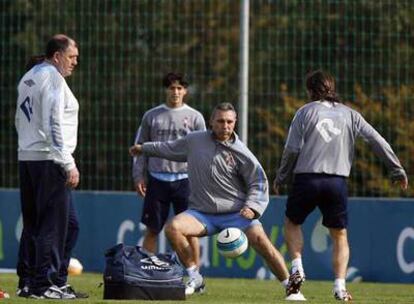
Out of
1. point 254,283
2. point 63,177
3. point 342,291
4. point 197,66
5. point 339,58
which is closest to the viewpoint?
point 63,177

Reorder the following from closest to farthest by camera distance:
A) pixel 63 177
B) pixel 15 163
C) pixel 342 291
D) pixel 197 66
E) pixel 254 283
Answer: pixel 63 177 → pixel 342 291 → pixel 254 283 → pixel 15 163 → pixel 197 66

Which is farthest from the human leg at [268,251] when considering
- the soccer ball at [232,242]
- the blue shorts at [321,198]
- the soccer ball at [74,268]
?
the soccer ball at [74,268]

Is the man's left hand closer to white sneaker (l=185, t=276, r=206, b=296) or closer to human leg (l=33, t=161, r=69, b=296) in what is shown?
white sneaker (l=185, t=276, r=206, b=296)

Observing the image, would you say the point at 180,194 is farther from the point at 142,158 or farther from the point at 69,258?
the point at 69,258

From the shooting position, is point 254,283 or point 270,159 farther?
point 270,159

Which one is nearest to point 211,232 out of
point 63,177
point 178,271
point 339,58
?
Result: point 178,271

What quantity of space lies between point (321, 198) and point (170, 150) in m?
1.38

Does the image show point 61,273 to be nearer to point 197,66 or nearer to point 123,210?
point 123,210

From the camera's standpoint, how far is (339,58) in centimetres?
1998

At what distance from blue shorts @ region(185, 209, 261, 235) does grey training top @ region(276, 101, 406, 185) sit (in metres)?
0.44

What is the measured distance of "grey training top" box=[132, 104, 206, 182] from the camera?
15133 millimetres

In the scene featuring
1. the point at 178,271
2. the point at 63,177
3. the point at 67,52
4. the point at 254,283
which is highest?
the point at 67,52

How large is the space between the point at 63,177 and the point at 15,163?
394 inches

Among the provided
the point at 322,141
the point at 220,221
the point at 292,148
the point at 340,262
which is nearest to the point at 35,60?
the point at 220,221
